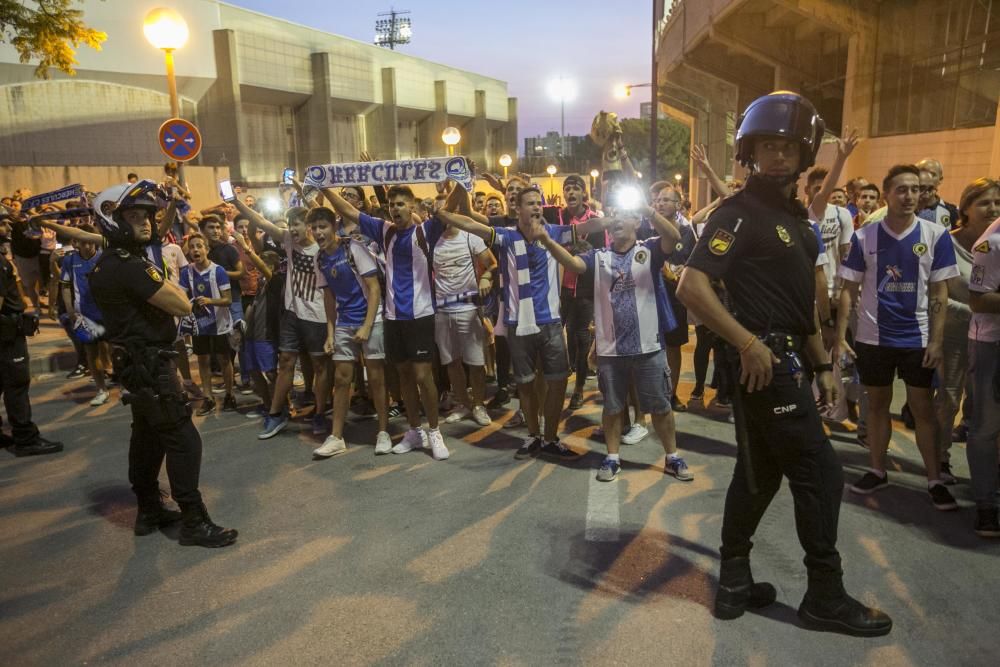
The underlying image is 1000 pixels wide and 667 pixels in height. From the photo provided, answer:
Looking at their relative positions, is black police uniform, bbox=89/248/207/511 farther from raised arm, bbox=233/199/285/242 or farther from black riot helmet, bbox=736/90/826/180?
black riot helmet, bbox=736/90/826/180

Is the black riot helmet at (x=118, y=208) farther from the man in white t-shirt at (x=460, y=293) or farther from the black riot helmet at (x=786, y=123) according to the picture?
Result: the black riot helmet at (x=786, y=123)

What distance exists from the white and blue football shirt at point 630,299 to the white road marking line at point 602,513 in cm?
98

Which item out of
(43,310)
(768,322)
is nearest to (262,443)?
(768,322)

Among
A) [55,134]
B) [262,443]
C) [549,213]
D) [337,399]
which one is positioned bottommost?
[262,443]

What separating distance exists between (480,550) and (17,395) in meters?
4.88

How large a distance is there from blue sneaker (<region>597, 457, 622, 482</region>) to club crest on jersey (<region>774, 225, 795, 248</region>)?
257cm

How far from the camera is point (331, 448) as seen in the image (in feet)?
19.0

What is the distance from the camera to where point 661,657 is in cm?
296

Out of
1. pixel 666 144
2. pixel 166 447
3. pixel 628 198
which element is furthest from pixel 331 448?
pixel 666 144

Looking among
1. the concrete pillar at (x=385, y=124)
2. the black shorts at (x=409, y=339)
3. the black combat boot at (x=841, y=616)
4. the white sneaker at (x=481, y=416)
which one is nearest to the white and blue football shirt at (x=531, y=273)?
the black shorts at (x=409, y=339)

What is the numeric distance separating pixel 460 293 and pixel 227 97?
24452mm

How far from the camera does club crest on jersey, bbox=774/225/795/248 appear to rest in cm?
289

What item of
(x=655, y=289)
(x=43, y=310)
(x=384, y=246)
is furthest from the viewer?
(x=43, y=310)

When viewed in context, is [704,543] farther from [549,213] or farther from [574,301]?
[549,213]
